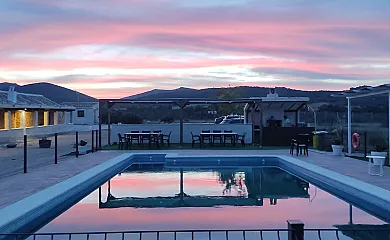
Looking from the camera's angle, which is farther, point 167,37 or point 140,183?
point 167,37

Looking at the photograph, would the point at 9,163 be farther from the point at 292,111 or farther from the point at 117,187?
the point at 292,111

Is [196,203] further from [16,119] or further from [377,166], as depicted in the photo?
[16,119]

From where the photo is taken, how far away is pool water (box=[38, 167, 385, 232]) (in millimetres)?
7227

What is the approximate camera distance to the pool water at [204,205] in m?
7.23

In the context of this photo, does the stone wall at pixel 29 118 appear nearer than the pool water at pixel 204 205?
No

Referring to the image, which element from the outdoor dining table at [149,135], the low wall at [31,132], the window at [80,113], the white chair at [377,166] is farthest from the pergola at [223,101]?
the window at [80,113]

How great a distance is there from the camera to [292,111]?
856 inches

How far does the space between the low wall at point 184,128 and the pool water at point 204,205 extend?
8.07 metres

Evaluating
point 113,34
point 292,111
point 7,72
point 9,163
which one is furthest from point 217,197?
point 7,72

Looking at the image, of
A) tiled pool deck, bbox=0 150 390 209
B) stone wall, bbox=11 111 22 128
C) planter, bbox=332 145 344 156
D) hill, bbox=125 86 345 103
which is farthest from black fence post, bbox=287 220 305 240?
hill, bbox=125 86 345 103

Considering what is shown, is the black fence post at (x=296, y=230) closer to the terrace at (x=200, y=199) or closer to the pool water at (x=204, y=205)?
the terrace at (x=200, y=199)

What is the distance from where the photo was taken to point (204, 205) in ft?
28.5

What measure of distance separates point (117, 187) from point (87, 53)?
997 centimetres

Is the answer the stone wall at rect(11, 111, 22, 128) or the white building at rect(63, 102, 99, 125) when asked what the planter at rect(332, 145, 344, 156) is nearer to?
the stone wall at rect(11, 111, 22, 128)
